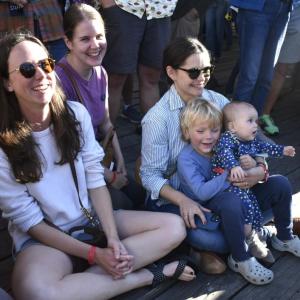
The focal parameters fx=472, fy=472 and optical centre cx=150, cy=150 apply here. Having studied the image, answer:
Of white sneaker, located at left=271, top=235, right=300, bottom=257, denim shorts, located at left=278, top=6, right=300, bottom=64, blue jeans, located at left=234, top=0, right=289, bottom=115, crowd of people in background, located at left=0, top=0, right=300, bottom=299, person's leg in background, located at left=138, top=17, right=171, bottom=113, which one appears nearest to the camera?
crowd of people in background, located at left=0, top=0, right=300, bottom=299

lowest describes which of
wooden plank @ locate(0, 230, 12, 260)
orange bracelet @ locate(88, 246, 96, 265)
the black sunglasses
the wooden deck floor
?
wooden plank @ locate(0, 230, 12, 260)

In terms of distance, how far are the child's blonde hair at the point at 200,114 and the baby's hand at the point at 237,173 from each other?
23 cm

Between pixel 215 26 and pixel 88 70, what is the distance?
394 centimetres

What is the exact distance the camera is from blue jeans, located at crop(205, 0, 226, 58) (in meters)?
6.08

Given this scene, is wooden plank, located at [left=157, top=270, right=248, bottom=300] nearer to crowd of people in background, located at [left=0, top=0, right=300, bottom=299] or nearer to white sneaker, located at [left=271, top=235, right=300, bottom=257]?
crowd of people in background, located at [left=0, top=0, right=300, bottom=299]

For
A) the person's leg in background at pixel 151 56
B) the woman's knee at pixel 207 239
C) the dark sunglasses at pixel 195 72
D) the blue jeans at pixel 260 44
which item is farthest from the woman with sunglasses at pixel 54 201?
the blue jeans at pixel 260 44

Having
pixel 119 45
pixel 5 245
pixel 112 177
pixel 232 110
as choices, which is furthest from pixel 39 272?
pixel 119 45

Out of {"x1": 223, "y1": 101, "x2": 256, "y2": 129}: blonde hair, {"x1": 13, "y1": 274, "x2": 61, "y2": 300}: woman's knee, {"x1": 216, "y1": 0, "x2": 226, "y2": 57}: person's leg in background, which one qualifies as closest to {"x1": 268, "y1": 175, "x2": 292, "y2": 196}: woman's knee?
{"x1": 223, "y1": 101, "x2": 256, "y2": 129}: blonde hair

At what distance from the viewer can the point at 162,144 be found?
7.38ft

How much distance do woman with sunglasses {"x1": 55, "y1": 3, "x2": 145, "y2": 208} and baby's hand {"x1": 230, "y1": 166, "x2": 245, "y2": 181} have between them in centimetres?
60

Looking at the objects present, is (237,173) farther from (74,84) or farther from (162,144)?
(74,84)

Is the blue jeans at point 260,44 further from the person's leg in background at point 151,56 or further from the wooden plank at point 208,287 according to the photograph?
the wooden plank at point 208,287

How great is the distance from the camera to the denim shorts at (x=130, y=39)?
297 cm

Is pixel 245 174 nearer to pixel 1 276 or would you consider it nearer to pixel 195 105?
pixel 195 105
